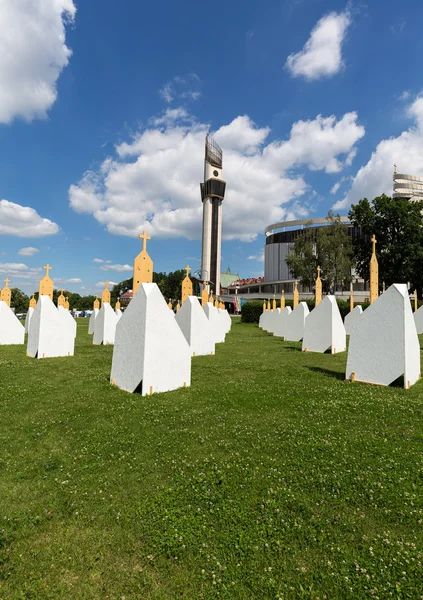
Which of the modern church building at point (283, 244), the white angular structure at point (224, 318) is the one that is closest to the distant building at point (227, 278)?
the modern church building at point (283, 244)

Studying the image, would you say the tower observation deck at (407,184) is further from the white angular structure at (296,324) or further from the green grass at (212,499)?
the green grass at (212,499)

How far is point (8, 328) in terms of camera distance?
1775 cm

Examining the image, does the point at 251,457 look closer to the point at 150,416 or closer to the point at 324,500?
the point at 324,500

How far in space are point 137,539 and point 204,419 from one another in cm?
299

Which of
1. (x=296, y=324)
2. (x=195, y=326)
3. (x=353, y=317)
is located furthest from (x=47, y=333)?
(x=353, y=317)

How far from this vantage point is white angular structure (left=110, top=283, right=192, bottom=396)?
7.95 metres

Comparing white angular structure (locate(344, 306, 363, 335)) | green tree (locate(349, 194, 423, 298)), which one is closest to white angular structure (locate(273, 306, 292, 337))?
white angular structure (locate(344, 306, 363, 335))

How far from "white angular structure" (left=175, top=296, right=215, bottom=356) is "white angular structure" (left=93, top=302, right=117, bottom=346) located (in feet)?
21.3

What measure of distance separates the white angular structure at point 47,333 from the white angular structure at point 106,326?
431cm

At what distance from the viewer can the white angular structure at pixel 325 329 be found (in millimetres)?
14820

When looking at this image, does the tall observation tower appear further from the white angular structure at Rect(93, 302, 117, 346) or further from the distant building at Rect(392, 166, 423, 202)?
the white angular structure at Rect(93, 302, 117, 346)

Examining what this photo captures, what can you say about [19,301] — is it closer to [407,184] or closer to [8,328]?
[8,328]

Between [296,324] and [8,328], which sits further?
[296,324]

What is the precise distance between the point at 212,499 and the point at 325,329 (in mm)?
12518
